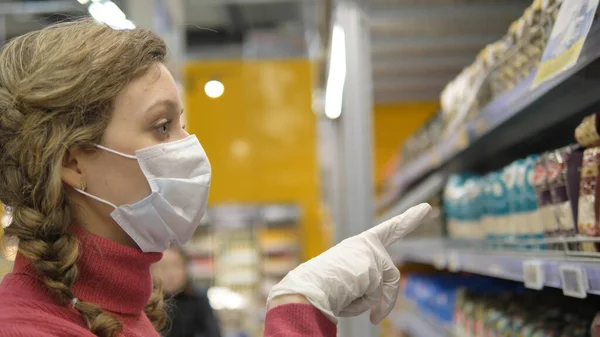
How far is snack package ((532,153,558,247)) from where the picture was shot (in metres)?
1.83

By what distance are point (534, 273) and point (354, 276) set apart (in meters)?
0.58

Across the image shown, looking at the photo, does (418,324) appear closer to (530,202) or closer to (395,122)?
(530,202)

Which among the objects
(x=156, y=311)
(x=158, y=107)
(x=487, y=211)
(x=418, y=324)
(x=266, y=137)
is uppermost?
(x=266, y=137)

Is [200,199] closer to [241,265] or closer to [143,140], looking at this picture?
[143,140]

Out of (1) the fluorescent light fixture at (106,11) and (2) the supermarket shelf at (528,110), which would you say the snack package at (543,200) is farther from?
(1) the fluorescent light fixture at (106,11)

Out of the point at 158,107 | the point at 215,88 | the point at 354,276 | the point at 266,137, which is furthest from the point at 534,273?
the point at 266,137

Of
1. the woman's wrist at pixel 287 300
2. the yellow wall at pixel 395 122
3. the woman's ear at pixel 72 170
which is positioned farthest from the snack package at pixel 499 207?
the yellow wall at pixel 395 122

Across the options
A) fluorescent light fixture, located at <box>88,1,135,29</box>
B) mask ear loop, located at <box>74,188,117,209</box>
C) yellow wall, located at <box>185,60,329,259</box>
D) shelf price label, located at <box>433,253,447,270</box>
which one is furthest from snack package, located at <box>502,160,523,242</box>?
yellow wall, located at <box>185,60,329,259</box>

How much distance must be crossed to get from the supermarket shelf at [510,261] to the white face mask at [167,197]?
0.77m

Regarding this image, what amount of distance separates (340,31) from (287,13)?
Result: 10153 mm

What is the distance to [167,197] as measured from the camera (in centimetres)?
149

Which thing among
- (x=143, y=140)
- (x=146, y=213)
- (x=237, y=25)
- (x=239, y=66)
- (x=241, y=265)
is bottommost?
(x=241, y=265)

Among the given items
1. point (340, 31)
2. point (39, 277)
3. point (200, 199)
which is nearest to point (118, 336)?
point (39, 277)

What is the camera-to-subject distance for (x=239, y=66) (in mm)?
10367
